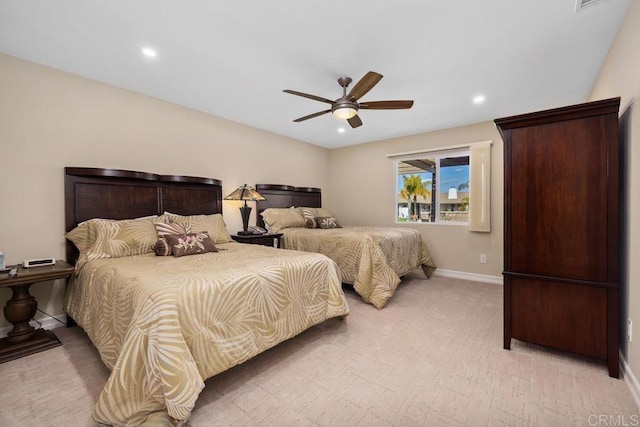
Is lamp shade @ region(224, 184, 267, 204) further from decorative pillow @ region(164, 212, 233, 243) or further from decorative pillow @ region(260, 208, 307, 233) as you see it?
decorative pillow @ region(260, 208, 307, 233)

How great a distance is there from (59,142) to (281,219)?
269 centimetres

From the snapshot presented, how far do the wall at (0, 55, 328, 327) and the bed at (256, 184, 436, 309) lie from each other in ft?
4.27

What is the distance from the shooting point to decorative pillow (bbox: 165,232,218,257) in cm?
254

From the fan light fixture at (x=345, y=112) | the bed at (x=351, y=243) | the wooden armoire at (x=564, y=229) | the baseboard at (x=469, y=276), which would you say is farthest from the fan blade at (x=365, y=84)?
the baseboard at (x=469, y=276)

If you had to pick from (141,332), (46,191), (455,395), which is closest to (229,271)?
(141,332)

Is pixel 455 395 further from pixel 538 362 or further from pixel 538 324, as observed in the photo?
pixel 538 324

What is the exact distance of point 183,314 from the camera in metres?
1.50

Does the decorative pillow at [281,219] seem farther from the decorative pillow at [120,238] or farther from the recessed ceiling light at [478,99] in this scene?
the recessed ceiling light at [478,99]

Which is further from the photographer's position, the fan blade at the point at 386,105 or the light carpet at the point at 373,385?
the fan blade at the point at 386,105

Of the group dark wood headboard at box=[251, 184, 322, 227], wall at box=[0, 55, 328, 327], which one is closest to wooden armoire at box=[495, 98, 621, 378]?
dark wood headboard at box=[251, 184, 322, 227]

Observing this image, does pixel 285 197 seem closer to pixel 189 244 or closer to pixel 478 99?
pixel 189 244

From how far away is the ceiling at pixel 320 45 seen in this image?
1.85 meters

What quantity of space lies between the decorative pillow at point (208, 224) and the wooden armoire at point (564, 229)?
111 inches

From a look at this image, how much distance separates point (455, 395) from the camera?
1659 millimetres
